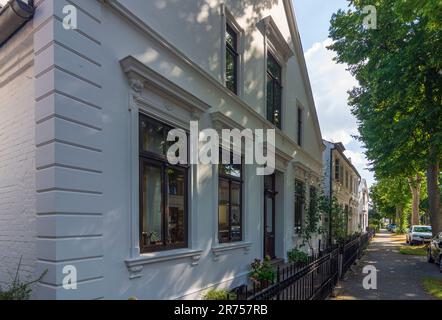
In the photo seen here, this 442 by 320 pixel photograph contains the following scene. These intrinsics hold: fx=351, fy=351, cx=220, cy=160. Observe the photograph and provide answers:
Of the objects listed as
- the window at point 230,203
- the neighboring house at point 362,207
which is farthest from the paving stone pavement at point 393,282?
the neighboring house at point 362,207

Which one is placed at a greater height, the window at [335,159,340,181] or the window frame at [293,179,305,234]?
the window at [335,159,340,181]

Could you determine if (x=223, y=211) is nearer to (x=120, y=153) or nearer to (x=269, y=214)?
(x=120, y=153)

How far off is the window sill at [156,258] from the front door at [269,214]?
16.2 feet

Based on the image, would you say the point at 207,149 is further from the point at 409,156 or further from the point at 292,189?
the point at 409,156

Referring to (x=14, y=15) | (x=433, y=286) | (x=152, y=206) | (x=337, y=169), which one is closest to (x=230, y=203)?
(x=152, y=206)

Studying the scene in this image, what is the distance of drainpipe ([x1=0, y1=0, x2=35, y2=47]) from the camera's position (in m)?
4.55

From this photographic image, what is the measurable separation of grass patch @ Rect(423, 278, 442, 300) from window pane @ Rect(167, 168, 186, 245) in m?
6.76

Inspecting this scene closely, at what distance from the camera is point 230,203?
8.67m

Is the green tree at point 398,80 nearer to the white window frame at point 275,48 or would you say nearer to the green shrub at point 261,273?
the white window frame at point 275,48

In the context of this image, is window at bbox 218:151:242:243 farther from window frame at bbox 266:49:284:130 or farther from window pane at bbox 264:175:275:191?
window frame at bbox 266:49:284:130

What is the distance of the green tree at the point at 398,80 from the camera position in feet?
39.8

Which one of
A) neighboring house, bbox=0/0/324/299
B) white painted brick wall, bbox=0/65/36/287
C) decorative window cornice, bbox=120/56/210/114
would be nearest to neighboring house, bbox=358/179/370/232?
neighboring house, bbox=0/0/324/299

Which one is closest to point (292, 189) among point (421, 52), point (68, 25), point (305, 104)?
point (305, 104)
